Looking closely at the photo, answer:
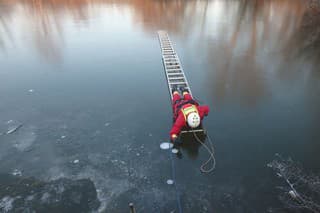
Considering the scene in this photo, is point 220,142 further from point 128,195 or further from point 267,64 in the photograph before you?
point 267,64

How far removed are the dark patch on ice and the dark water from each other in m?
0.03

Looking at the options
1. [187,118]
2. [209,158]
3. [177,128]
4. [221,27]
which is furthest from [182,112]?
[221,27]

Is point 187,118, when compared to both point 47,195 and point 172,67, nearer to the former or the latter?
point 47,195

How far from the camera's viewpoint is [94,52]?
905 cm

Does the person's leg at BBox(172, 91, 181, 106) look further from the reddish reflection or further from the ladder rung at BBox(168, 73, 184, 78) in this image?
the ladder rung at BBox(168, 73, 184, 78)

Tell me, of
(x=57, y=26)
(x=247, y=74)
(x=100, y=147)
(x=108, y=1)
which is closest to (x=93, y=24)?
(x=57, y=26)

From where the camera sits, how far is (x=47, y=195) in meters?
3.71

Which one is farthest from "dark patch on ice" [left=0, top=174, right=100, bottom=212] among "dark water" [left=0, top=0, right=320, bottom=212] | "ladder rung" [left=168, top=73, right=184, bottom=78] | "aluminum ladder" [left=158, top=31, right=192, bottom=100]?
"ladder rung" [left=168, top=73, right=184, bottom=78]

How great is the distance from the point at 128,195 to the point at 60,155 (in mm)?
1716

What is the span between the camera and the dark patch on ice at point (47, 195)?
11.6 ft

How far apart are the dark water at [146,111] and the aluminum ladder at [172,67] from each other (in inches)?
11.1

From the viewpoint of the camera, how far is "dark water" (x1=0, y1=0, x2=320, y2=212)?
3.86m

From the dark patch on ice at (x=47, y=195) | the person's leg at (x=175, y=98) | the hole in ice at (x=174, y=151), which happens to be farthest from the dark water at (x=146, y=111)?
the person's leg at (x=175, y=98)

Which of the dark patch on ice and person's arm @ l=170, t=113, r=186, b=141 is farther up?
person's arm @ l=170, t=113, r=186, b=141
